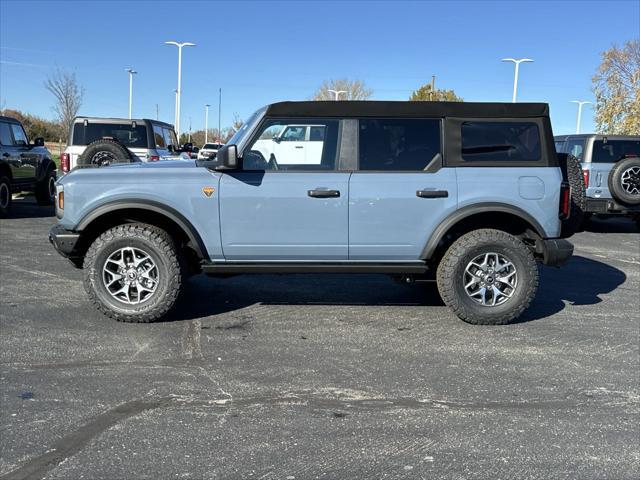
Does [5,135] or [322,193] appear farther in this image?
[5,135]

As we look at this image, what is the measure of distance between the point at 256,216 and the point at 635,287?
187 inches

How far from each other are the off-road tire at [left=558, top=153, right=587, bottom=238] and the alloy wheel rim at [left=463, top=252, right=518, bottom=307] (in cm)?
68

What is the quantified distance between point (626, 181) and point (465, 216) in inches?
274

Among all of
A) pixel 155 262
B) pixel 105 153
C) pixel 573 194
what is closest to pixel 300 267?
pixel 155 262

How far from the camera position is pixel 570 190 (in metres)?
5.32

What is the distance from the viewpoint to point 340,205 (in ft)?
16.6

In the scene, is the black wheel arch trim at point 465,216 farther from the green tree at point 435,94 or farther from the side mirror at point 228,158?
the green tree at point 435,94

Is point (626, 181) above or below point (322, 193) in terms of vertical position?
above

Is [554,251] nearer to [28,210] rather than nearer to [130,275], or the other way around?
[130,275]

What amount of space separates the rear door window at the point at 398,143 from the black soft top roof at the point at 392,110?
71mm

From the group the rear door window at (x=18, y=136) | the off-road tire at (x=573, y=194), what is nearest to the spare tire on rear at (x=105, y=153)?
the rear door window at (x=18, y=136)

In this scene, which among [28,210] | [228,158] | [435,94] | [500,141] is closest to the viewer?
[228,158]

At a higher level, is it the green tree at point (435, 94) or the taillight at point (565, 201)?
the green tree at point (435, 94)

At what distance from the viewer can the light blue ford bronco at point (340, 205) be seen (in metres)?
5.04
